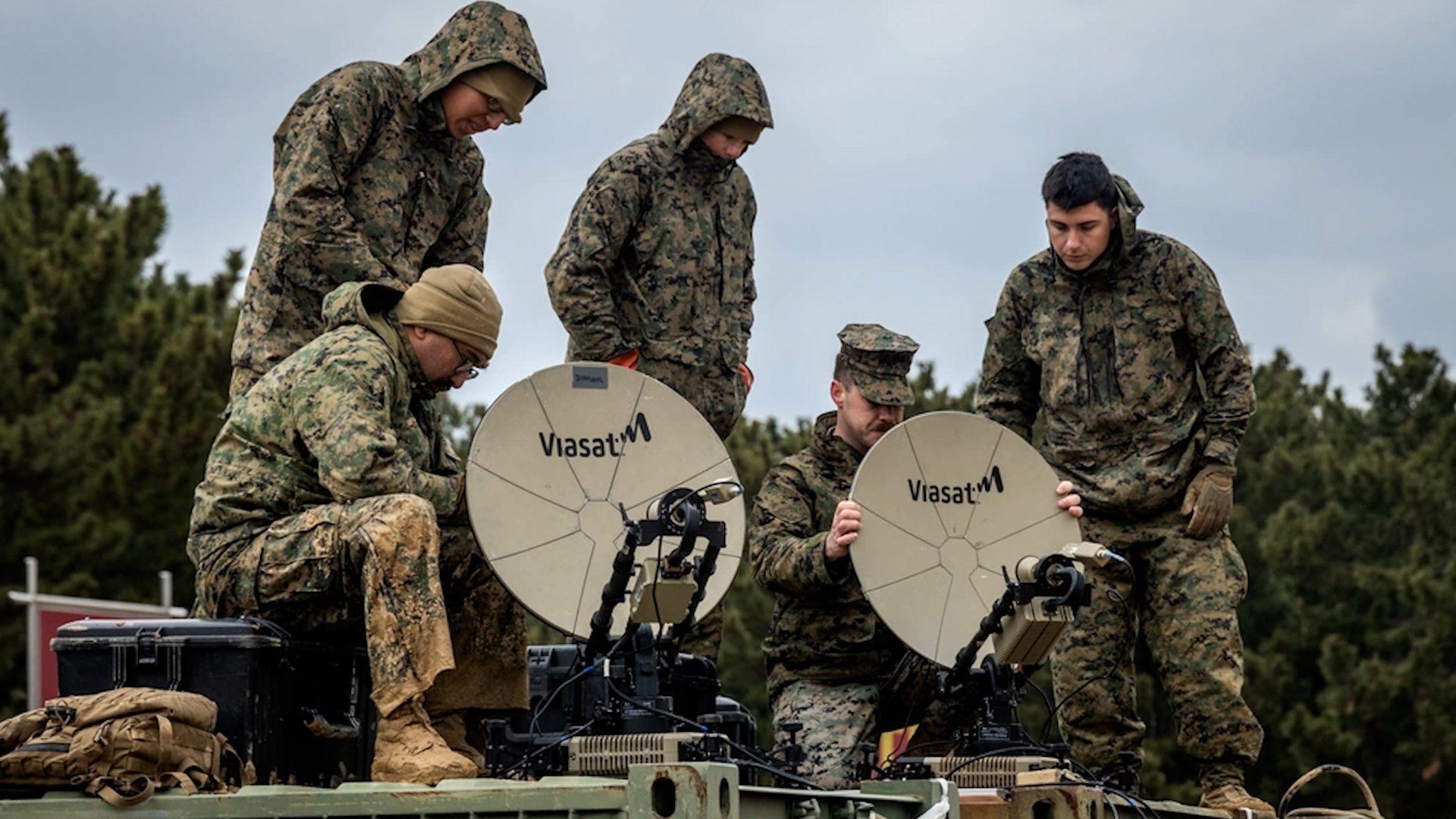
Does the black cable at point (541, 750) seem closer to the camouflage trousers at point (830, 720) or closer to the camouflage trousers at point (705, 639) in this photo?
the camouflage trousers at point (830, 720)

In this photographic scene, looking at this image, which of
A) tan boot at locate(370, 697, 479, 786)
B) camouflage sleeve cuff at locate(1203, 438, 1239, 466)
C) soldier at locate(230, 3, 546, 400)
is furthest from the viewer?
camouflage sleeve cuff at locate(1203, 438, 1239, 466)

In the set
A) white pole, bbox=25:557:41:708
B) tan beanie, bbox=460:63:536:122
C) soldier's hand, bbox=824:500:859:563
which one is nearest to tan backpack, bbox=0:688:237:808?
soldier's hand, bbox=824:500:859:563

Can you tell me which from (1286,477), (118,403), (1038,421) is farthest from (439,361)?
(1286,477)

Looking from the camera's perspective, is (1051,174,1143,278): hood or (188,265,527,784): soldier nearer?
(188,265,527,784): soldier

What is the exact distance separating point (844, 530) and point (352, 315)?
7.24 ft

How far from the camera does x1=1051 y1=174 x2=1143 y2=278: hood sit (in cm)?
895

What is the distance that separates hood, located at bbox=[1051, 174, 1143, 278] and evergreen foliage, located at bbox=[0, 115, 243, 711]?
1515 centimetres

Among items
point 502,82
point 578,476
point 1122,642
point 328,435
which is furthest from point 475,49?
point 1122,642

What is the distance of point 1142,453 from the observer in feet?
29.3

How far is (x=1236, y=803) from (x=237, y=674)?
4124mm

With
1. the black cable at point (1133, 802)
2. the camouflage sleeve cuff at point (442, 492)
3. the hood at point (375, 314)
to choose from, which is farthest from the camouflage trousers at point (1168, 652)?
the hood at point (375, 314)

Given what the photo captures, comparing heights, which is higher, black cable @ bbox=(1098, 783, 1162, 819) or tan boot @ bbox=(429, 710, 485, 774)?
tan boot @ bbox=(429, 710, 485, 774)

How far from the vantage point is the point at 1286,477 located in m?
25.8

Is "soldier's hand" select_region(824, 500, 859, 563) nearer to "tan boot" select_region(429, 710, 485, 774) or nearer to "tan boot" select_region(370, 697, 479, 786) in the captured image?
"tan boot" select_region(429, 710, 485, 774)
